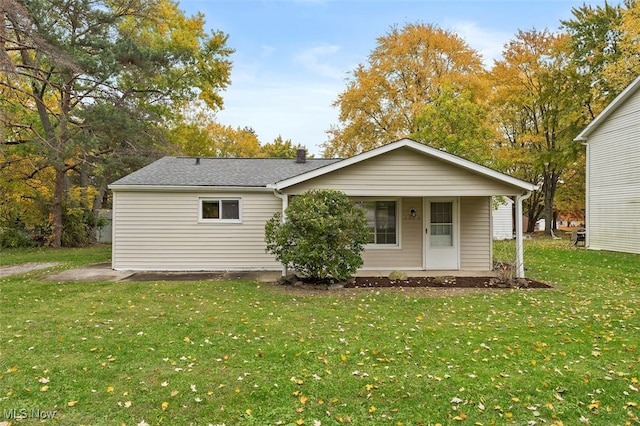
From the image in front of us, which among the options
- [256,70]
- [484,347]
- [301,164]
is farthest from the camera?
[256,70]

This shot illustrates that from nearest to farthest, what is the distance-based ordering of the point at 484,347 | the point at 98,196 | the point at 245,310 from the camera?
the point at 484,347 → the point at 245,310 → the point at 98,196

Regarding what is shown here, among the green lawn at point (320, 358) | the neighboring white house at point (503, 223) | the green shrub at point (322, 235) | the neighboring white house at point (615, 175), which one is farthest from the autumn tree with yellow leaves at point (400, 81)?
the green lawn at point (320, 358)

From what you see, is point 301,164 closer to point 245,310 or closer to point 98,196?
point 245,310

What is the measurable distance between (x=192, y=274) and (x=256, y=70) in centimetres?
1443

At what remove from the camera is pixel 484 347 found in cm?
468

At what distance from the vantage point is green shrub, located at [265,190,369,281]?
817cm

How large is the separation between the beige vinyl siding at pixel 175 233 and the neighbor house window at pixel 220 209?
144 millimetres

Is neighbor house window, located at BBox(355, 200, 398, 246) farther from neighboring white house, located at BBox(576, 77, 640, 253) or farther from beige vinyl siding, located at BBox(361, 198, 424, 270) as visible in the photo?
neighboring white house, located at BBox(576, 77, 640, 253)

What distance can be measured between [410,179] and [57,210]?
15.8 m

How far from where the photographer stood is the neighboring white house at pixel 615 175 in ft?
45.1

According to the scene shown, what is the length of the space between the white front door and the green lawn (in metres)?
2.90

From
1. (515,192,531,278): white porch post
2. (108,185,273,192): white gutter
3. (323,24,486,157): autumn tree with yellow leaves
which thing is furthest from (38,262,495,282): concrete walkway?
(323,24,486,157): autumn tree with yellow leaves

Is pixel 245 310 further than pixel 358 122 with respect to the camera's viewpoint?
No

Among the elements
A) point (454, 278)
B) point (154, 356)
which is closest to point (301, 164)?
point (454, 278)
